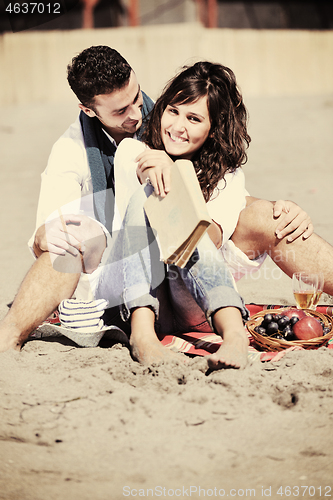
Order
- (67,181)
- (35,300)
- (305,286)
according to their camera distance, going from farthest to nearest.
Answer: (67,181), (305,286), (35,300)

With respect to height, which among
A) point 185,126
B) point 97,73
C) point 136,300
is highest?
point 97,73

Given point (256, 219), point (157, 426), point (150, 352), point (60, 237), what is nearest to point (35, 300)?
point (60, 237)

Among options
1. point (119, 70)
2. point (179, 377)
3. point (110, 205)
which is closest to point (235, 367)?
point (179, 377)

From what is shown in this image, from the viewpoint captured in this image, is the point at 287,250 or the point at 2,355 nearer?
the point at 2,355

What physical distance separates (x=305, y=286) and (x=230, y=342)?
24.6 inches

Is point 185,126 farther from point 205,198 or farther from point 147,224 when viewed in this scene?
point 147,224

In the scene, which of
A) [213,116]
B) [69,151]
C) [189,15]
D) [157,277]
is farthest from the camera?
[189,15]

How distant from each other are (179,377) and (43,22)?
46.5 ft

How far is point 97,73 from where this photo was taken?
2861 millimetres

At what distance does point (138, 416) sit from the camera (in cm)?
184

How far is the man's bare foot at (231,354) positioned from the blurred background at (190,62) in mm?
2891

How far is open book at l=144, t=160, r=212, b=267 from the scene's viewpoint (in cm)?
191

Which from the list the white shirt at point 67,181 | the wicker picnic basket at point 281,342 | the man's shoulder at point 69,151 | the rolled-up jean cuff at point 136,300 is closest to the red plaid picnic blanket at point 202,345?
the wicker picnic basket at point 281,342

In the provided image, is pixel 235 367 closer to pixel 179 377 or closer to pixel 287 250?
pixel 179 377
